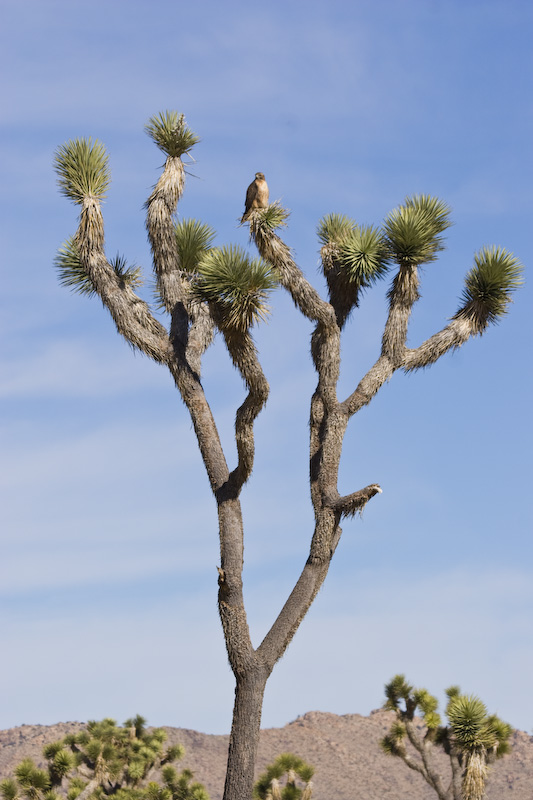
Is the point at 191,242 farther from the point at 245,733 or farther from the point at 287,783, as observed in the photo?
the point at 287,783

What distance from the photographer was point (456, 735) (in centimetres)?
1648

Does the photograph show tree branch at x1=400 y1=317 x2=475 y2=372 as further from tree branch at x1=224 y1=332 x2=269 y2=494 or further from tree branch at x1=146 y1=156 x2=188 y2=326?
tree branch at x1=146 y1=156 x2=188 y2=326

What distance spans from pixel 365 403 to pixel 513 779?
4426 centimetres

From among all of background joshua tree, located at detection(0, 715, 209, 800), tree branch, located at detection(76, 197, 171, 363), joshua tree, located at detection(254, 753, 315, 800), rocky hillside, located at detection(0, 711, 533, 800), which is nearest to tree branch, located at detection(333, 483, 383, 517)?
tree branch, located at detection(76, 197, 171, 363)

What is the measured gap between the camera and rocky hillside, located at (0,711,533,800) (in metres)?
47.9

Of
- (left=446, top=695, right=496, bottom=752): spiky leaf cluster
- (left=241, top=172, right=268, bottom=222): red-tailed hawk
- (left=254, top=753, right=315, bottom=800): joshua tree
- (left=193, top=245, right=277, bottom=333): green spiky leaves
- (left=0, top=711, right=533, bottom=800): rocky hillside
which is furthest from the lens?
(left=0, top=711, right=533, bottom=800): rocky hillside

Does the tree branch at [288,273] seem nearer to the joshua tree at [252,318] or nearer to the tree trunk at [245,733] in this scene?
the joshua tree at [252,318]

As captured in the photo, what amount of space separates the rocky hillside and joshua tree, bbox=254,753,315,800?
92.0ft

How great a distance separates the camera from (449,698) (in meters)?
17.8

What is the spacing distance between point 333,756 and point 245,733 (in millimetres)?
43622

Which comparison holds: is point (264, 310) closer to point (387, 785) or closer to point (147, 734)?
point (147, 734)

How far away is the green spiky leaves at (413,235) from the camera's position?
12.4 meters

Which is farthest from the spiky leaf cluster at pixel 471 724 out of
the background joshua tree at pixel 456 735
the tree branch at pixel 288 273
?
the tree branch at pixel 288 273

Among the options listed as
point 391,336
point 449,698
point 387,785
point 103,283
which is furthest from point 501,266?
point 387,785
